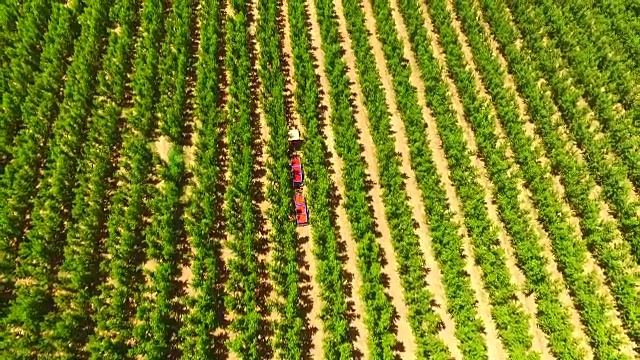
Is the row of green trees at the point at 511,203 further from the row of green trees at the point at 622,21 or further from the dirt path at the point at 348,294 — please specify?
the row of green trees at the point at 622,21

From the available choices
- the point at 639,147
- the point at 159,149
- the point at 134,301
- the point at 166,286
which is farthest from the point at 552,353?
the point at 159,149

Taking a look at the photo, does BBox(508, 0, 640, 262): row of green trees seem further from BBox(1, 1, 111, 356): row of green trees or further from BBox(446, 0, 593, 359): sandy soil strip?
BBox(1, 1, 111, 356): row of green trees

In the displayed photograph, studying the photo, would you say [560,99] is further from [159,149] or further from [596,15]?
[159,149]

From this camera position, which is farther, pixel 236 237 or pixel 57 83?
pixel 57 83

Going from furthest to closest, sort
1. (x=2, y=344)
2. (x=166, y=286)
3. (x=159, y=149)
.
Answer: (x=159, y=149) < (x=166, y=286) < (x=2, y=344)

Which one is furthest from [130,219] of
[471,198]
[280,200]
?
[471,198]

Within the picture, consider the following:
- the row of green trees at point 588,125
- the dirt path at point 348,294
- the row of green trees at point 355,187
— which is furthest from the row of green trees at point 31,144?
the row of green trees at point 588,125
